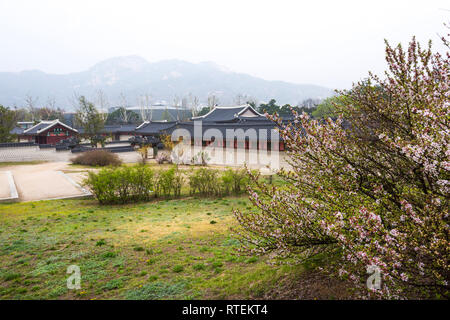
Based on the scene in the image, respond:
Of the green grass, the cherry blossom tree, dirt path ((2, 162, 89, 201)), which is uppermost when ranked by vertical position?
the cherry blossom tree

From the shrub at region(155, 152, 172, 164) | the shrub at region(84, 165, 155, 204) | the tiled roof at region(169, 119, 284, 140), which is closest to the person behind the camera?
the shrub at region(84, 165, 155, 204)

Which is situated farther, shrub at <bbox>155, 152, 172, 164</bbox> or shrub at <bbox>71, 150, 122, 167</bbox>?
shrub at <bbox>155, 152, 172, 164</bbox>

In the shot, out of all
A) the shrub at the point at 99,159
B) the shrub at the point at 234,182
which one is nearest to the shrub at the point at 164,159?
the shrub at the point at 99,159

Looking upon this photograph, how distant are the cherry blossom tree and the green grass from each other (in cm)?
108

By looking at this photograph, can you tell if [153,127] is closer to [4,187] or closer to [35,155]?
[35,155]

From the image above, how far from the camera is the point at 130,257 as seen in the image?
21.8ft

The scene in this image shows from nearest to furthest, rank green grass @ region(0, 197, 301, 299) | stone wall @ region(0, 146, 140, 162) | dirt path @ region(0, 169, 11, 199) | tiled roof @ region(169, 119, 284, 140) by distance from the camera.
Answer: green grass @ region(0, 197, 301, 299) < dirt path @ region(0, 169, 11, 199) < stone wall @ region(0, 146, 140, 162) < tiled roof @ region(169, 119, 284, 140)

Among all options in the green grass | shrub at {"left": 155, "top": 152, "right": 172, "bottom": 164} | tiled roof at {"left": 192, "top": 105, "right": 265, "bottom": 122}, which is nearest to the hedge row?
the green grass

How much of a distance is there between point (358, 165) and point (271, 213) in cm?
127

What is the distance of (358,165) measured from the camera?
379cm

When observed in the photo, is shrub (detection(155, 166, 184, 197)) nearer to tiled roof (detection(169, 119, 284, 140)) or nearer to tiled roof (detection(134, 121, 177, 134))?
tiled roof (detection(169, 119, 284, 140))

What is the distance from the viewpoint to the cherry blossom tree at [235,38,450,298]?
285 cm

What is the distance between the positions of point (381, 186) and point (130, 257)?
542 cm

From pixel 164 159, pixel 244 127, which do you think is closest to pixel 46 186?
pixel 164 159
